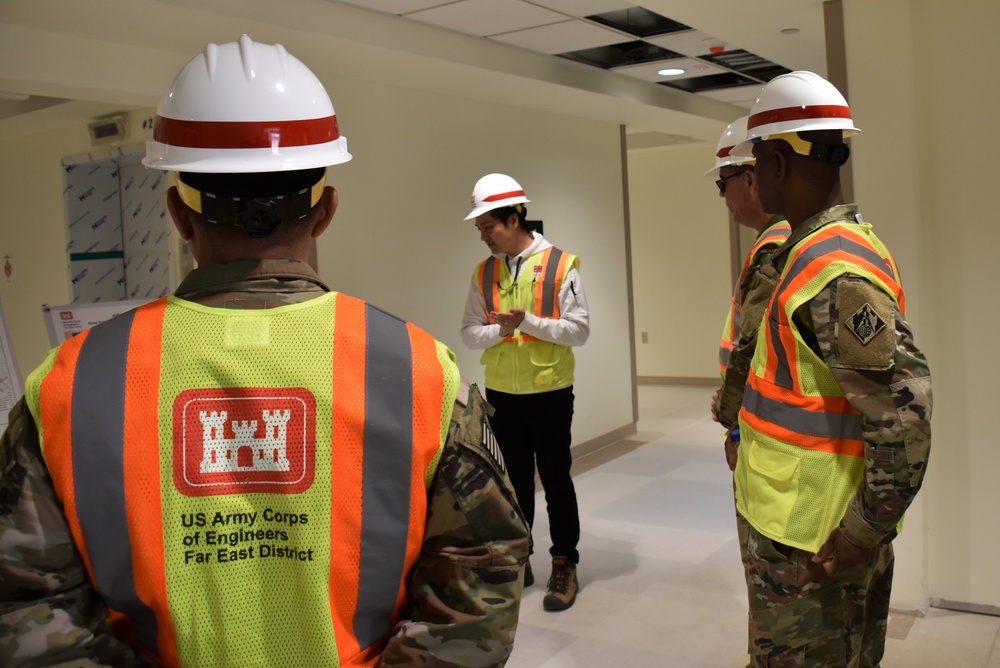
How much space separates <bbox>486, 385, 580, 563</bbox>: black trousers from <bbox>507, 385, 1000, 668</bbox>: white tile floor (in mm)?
307

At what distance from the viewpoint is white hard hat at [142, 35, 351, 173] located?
105cm

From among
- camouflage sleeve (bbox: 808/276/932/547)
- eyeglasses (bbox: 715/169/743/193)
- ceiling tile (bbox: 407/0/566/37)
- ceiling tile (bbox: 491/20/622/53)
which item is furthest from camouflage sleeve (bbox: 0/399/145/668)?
ceiling tile (bbox: 491/20/622/53)

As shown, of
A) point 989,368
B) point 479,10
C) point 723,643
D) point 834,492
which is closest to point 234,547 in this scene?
point 834,492

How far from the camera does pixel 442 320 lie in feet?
17.6

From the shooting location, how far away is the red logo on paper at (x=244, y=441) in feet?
3.31

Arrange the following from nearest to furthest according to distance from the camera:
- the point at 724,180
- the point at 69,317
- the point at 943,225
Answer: the point at 69,317
the point at 724,180
the point at 943,225

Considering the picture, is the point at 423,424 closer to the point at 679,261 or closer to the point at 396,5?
the point at 396,5

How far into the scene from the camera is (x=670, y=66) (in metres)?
6.00

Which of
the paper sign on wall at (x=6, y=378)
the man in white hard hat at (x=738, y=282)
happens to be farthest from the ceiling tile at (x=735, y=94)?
the paper sign on wall at (x=6, y=378)

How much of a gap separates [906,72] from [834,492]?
2.14 meters

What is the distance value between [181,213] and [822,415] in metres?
1.33

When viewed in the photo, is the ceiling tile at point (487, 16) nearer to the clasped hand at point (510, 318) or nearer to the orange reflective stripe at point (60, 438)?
the clasped hand at point (510, 318)

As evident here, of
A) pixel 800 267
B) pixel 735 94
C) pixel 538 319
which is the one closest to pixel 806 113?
pixel 800 267

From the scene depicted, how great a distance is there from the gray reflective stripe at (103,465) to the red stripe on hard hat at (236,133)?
0.84 ft
